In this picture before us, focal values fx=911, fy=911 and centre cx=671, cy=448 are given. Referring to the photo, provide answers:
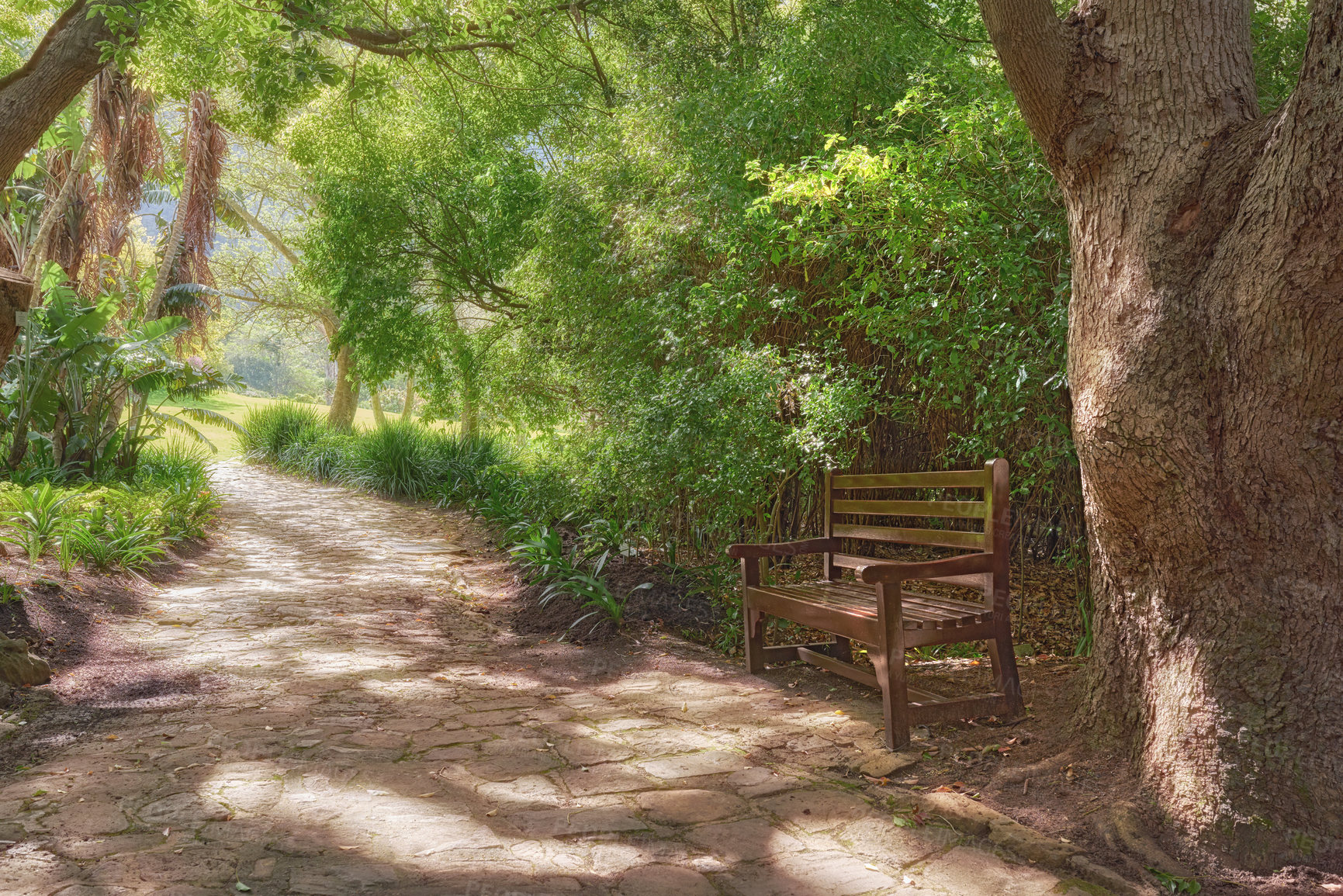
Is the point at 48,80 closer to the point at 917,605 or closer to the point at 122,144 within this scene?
the point at 917,605

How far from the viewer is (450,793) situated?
11.3 feet

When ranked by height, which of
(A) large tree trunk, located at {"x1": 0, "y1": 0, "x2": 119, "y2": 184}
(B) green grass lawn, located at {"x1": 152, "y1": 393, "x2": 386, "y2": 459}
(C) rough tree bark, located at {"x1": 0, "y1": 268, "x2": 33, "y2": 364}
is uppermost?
(A) large tree trunk, located at {"x1": 0, "y1": 0, "x2": 119, "y2": 184}

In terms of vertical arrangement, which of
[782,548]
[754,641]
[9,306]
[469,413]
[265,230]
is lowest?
[754,641]

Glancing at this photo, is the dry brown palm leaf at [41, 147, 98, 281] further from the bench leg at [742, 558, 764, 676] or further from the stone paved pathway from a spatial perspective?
the bench leg at [742, 558, 764, 676]

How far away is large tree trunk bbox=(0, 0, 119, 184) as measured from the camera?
626 cm

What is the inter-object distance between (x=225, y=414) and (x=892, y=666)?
64.4 ft

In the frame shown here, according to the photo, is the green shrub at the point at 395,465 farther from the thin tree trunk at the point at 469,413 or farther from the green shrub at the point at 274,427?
the green shrub at the point at 274,427

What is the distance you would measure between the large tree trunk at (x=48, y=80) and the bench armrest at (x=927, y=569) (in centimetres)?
622

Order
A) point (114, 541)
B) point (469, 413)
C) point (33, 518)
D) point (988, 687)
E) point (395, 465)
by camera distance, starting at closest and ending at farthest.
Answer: point (988, 687), point (33, 518), point (114, 541), point (395, 465), point (469, 413)

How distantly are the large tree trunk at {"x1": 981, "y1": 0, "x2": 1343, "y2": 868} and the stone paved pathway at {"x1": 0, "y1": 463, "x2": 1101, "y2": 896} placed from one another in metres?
0.81

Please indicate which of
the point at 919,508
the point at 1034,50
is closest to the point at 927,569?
the point at 919,508

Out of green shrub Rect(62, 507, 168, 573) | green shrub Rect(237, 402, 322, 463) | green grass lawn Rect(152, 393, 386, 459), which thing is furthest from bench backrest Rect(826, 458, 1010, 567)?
green shrub Rect(237, 402, 322, 463)

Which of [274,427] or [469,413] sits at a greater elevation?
[469,413]

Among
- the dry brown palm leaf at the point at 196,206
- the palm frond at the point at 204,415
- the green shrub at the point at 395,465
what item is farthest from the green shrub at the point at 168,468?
the dry brown palm leaf at the point at 196,206
